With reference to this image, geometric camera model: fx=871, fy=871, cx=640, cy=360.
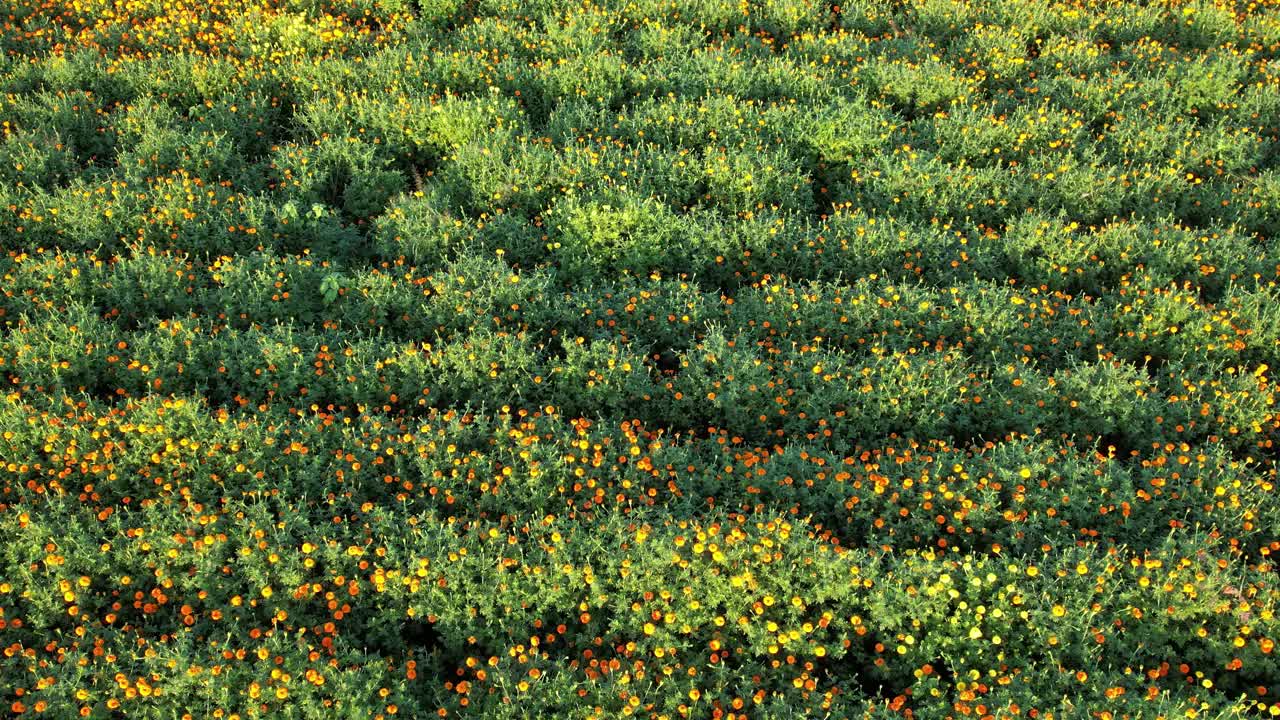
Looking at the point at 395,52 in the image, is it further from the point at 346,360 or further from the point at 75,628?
the point at 75,628

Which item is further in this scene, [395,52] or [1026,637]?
[395,52]

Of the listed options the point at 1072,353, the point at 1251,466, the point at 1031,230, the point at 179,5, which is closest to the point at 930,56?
the point at 1031,230

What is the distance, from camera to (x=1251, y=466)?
5.16 m

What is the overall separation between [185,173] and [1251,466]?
25.0ft

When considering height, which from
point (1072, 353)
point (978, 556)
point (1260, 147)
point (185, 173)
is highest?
point (1260, 147)

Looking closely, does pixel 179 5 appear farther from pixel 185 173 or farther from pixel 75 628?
pixel 75 628

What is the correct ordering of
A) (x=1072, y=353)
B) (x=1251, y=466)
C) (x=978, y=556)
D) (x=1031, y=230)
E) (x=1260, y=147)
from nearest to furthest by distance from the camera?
(x=978, y=556), (x=1251, y=466), (x=1072, y=353), (x=1031, y=230), (x=1260, y=147)

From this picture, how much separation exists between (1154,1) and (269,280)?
9715mm

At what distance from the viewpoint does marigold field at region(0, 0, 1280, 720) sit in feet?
13.5

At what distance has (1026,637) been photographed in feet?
13.6

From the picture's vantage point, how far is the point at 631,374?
216 inches

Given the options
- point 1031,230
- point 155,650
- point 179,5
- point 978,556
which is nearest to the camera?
point 155,650

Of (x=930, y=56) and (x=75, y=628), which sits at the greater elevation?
(x=930, y=56)

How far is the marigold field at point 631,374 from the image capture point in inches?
162
